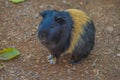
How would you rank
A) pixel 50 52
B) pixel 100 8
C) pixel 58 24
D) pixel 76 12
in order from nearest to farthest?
pixel 58 24, pixel 76 12, pixel 50 52, pixel 100 8

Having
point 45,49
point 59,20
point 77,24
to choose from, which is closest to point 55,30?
point 59,20

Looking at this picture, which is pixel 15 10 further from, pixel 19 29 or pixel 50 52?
pixel 50 52

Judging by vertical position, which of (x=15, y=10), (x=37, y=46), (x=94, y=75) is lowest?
(x=94, y=75)


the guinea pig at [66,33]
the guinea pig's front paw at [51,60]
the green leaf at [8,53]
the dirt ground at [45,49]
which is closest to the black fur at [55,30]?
the guinea pig at [66,33]

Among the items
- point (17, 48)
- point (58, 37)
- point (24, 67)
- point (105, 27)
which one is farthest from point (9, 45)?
point (105, 27)

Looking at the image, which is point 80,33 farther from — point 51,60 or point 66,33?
point 51,60
